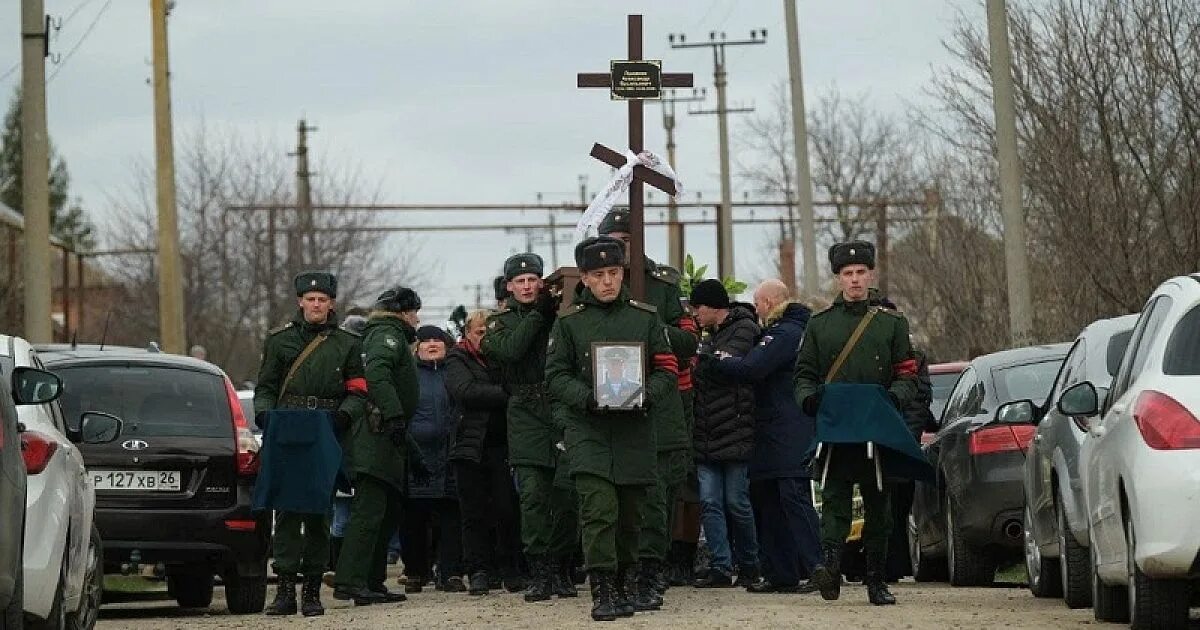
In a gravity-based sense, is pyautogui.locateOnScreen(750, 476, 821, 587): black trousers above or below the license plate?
below

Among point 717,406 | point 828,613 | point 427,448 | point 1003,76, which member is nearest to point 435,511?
point 427,448

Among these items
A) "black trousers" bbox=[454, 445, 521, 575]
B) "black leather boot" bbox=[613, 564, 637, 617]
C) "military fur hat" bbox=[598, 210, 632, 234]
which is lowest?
"black leather boot" bbox=[613, 564, 637, 617]

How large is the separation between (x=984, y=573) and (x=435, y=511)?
4.00 metres

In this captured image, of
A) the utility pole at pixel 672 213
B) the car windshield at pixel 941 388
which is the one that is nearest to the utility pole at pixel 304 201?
the utility pole at pixel 672 213

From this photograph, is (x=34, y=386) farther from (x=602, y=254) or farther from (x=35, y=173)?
(x=35, y=173)

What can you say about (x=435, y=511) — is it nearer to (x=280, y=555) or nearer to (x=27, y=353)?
(x=280, y=555)

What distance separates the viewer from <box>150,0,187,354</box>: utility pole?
32.6 metres

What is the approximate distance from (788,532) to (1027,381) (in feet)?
6.04

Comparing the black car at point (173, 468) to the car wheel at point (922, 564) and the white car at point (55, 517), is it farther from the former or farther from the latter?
the car wheel at point (922, 564)

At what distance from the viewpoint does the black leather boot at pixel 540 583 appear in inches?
593

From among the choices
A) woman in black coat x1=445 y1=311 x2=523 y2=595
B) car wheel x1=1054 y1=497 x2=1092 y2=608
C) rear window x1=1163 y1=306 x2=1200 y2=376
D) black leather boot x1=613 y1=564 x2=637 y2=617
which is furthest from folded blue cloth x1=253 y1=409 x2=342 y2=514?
rear window x1=1163 y1=306 x2=1200 y2=376

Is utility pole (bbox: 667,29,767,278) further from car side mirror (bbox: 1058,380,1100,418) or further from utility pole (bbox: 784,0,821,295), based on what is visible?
car side mirror (bbox: 1058,380,1100,418)

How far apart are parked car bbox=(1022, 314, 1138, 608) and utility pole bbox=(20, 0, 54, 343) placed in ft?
40.2

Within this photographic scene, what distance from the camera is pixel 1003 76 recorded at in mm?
24531
